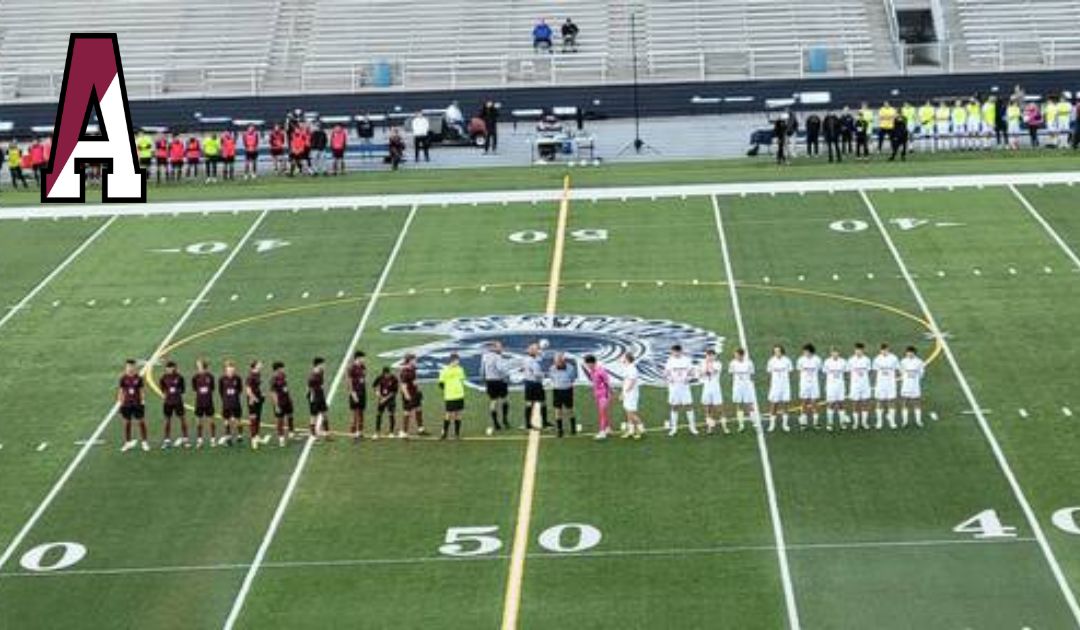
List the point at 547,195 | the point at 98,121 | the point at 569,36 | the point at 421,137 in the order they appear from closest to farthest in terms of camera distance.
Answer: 1. the point at 98,121
2. the point at 547,195
3. the point at 421,137
4. the point at 569,36

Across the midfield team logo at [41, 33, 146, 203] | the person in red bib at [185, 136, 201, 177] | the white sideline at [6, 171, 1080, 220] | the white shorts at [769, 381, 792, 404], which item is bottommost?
the white shorts at [769, 381, 792, 404]

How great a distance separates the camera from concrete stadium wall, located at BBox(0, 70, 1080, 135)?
6350cm

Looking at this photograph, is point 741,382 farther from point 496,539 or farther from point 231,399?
point 231,399

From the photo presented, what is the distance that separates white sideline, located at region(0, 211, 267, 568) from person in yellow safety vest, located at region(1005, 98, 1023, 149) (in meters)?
17.5

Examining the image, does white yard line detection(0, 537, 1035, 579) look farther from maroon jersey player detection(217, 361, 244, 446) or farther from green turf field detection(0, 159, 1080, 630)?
maroon jersey player detection(217, 361, 244, 446)

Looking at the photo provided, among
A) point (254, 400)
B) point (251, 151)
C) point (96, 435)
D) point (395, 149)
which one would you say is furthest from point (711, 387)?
point (395, 149)

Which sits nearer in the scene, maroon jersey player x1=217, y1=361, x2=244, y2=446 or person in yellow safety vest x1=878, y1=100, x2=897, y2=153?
maroon jersey player x1=217, y1=361, x2=244, y2=446

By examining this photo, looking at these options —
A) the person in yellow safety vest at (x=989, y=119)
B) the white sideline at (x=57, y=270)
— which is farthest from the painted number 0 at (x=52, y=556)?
the person in yellow safety vest at (x=989, y=119)

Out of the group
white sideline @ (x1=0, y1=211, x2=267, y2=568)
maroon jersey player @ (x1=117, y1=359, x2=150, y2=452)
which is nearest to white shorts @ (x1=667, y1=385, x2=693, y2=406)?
maroon jersey player @ (x1=117, y1=359, x2=150, y2=452)

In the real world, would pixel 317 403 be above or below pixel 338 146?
below

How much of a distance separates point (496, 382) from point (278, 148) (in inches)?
886

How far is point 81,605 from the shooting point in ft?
94.2

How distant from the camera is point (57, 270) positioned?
4738cm

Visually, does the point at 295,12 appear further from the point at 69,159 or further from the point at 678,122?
the point at 69,159
